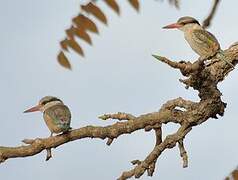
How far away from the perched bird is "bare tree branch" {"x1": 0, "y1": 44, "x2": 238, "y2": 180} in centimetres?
45

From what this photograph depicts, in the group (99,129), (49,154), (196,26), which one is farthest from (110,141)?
(196,26)

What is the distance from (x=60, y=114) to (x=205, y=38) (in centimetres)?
250

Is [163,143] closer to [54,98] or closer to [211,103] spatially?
[211,103]

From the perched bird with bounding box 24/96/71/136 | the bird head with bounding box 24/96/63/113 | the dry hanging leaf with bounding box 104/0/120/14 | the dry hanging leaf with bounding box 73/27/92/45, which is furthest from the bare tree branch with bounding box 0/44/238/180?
Answer: the dry hanging leaf with bounding box 104/0/120/14

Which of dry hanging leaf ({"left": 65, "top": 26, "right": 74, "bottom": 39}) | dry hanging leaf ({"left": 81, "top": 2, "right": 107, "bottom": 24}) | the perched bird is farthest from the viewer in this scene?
the perched bird

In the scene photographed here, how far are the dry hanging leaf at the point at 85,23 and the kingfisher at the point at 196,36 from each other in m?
5.53

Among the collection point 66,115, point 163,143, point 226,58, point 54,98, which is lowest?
point 163,143

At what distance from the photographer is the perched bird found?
693 centimetres

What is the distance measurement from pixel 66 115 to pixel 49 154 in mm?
1688

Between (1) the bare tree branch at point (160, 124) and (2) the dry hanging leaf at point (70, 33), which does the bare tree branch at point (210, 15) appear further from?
(1) the bare tree branch at point (160, 124)

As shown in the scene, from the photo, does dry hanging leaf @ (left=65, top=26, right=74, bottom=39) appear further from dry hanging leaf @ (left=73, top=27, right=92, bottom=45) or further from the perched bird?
the perched bird

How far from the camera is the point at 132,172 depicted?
19.7 feet

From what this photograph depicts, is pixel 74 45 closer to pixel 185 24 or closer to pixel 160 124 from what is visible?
pixel 160 124

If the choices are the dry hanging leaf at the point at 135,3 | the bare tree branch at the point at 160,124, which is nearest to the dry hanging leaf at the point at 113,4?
the dry hanging leaf at the point at 135,3
